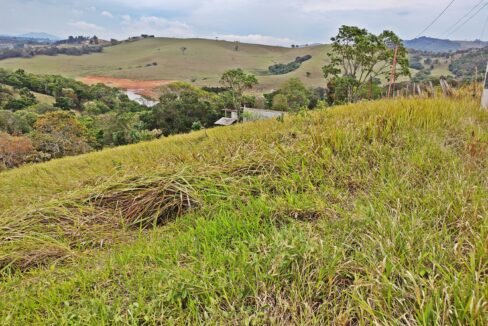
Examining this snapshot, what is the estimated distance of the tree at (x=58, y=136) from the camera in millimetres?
24078

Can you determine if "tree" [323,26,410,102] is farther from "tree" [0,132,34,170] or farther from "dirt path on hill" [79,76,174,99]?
"dirt path on hill" [79,76,174,99]

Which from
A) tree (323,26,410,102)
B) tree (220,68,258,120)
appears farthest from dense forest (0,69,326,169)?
tree (323,26,410,102)

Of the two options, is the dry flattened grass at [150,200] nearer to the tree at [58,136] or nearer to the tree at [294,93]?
the tree at [58,136]

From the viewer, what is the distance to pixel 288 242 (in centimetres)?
154

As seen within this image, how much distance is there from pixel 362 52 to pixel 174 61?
9550 centimetres

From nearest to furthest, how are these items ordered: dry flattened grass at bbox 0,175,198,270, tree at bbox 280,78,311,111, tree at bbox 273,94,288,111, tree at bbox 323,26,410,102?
dry flattened grass at bbox 0,175,198,270
tree at bbox 323,26,410,102
tree at bbox 273,94,288,111
tree at bbox 280,78,311,111

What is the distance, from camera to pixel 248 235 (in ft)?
5.70

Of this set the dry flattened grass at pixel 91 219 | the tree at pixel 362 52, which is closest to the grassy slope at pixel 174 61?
the tree at pixel 362 52

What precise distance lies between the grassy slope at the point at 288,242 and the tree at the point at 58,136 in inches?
990

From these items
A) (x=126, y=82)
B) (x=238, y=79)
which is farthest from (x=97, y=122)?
(x=126, y=82)

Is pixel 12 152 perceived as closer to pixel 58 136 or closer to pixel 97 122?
pixel 58 136

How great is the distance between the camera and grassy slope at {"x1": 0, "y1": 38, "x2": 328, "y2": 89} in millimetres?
92812

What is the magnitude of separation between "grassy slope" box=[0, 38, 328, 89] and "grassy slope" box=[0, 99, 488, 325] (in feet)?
242

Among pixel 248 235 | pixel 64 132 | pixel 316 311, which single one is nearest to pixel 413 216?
pixel 316 311
